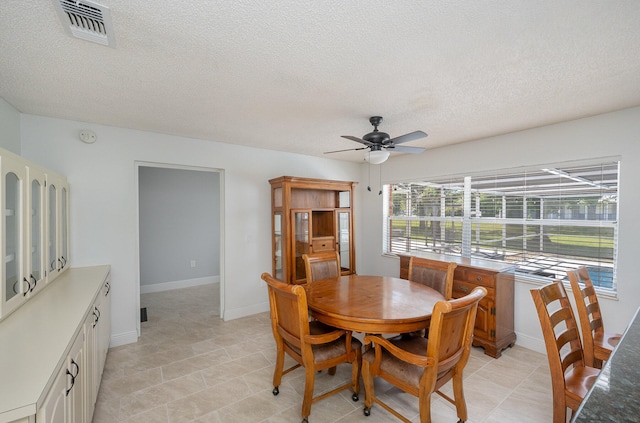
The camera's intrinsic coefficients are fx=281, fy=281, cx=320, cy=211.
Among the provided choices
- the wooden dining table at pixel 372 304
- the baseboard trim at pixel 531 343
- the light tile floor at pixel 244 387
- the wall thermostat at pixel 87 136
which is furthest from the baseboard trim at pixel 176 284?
the baseboard trim at pixel 531 343

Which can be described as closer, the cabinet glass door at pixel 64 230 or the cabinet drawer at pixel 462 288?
the cabinet glass door at pixel 64 230

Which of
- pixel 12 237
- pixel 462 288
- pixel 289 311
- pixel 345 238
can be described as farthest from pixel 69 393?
pixel 345 238

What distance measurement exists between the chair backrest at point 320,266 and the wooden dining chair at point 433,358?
1.20m

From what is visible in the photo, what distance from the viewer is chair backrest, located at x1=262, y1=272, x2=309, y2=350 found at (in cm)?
186

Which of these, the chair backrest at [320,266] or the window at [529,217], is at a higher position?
the window at [529,217]

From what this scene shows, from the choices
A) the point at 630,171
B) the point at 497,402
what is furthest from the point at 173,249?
the point at 630,171

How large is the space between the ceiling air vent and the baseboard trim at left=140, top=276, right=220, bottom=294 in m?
4.55

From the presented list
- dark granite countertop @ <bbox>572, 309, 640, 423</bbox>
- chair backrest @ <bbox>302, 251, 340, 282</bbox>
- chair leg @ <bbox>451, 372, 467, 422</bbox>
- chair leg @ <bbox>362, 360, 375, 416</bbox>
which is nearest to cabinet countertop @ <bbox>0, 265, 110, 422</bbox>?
Answer: dark granite countertop @ <bbox>572, 309, 640, 423</bbox>

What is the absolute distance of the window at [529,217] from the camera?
2730 mm

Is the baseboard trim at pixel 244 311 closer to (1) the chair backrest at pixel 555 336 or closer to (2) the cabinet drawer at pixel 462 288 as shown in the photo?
(2) the cabinet drawer at pixel 462 288

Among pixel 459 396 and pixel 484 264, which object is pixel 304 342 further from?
pixel 484 264

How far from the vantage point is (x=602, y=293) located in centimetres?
264

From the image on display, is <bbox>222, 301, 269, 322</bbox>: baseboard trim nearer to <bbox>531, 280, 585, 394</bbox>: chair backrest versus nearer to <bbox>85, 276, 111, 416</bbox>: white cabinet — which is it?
<bbox>85, 276, 111, 416</bbox>: white cabinet

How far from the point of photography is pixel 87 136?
2.93 metres
